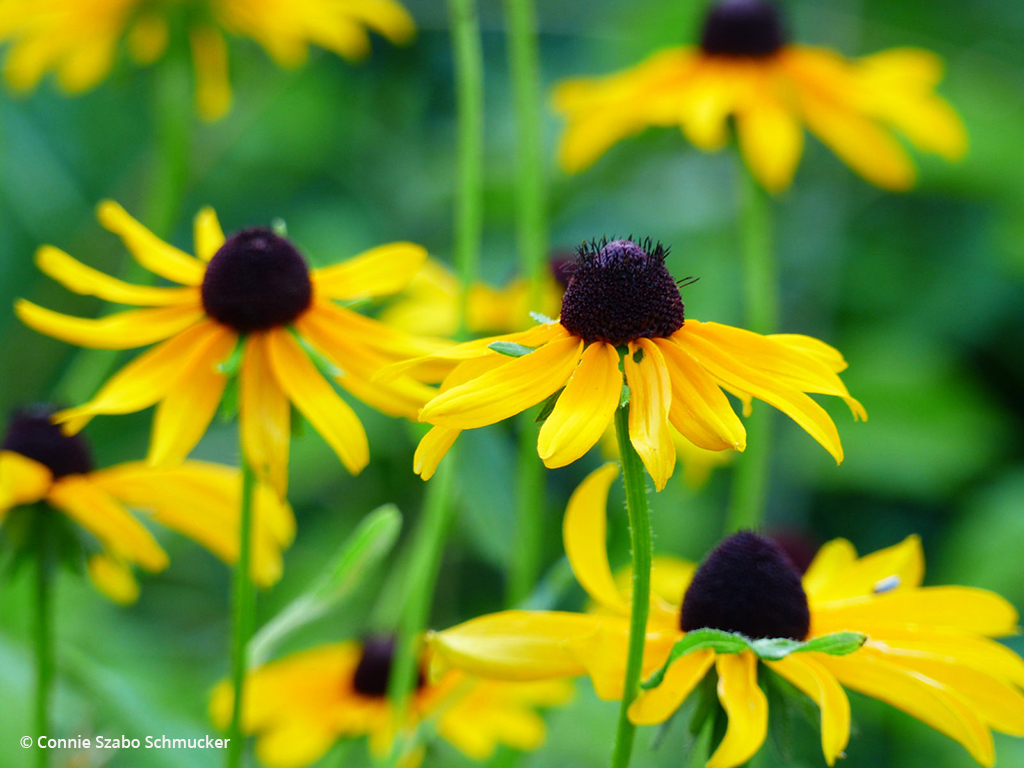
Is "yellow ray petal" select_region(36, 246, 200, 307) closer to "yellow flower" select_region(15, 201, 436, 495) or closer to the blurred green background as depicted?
"yellow flower" select_region(15, 201, 436, 495)

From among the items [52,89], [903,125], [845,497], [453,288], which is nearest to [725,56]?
[903,125]

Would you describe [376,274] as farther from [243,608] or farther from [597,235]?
[597,235]

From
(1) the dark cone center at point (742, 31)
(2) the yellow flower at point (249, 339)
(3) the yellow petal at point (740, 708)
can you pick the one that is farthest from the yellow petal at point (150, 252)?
(1) the dark cone center at point (742, 31)

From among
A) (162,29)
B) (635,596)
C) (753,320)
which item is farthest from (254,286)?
(162,29)

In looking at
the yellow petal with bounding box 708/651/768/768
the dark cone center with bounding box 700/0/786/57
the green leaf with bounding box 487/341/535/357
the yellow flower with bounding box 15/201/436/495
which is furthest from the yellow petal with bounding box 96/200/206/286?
the dark cone center with bounding box 700/0/786/57

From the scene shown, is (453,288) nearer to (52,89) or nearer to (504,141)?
(504,141)

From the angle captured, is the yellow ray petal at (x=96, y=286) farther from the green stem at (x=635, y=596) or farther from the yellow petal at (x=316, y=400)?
the green stem at (x=635, y=596)
